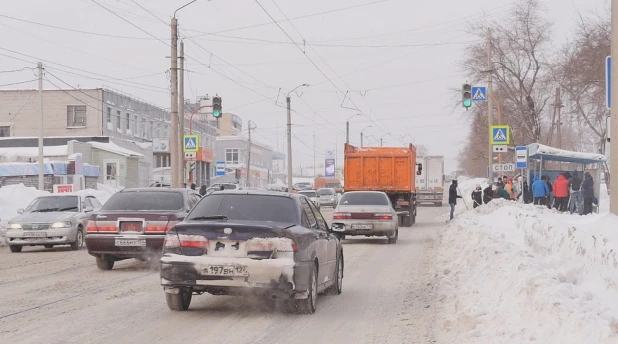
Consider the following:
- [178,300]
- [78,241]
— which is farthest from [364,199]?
[178,300]

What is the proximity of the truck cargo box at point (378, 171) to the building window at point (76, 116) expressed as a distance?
40976 mm

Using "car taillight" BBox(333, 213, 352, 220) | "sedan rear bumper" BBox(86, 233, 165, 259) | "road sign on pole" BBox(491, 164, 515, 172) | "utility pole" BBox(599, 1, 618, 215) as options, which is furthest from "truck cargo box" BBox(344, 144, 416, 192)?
"utility pole" BBox(599, 1, 618, 215)

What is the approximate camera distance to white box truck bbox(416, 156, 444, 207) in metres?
56.7

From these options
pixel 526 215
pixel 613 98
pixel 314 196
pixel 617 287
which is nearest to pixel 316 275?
pixel 617 287

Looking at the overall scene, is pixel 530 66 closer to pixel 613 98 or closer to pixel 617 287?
pixel 613 98

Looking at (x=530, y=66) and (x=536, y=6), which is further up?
(x=536, y=6)

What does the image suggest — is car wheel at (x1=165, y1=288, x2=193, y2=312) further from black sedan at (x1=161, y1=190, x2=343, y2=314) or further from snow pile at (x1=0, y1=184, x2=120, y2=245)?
snow pile at (x1=0, y1=184, x2=120, y2=245)

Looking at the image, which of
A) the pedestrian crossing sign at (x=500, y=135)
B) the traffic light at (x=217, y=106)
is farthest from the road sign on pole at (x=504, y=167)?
the traffic light at (x=217, y=106)

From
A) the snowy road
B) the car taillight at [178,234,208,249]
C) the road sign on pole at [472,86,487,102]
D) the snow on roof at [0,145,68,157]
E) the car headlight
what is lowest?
the snowy road

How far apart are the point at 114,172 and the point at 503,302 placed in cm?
5554

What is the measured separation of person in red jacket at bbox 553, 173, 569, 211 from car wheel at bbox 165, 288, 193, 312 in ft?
76.6

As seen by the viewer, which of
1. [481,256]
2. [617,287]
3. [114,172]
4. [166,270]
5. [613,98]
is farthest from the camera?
[114,172]

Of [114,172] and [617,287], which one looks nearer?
[617,287]

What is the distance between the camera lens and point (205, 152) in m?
83.8
